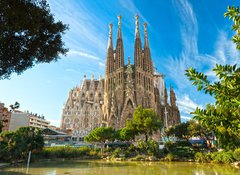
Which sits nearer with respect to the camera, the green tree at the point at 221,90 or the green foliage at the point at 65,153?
the green tree at the point at 221,90

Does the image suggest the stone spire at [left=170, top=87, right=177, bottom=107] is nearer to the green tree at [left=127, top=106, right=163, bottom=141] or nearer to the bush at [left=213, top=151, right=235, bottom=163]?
the green tree at [left=127, top=106, right=163, bottom=141]

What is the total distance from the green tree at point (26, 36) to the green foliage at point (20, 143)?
19364 mm

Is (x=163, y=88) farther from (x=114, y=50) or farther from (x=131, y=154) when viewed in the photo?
(x=131, y=154)

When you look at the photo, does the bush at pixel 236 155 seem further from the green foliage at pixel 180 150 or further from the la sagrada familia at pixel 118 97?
the la sagrada familia at pixel 118 97

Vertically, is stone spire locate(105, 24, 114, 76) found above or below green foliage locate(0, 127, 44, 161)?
above

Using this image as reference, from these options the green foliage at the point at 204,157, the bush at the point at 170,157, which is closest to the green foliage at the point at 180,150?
the bush at the point at 170,157

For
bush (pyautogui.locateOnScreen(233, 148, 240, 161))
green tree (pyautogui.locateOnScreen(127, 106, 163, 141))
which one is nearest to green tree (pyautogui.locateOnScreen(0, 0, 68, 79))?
bush (pyautogui.locateOnScreen(233, 148, 240, 161))

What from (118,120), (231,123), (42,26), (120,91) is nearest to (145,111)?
(118,120)

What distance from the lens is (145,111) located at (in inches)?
1347

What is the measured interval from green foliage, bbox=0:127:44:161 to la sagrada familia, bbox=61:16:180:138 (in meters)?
26.8

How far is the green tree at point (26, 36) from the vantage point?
630 centimetres

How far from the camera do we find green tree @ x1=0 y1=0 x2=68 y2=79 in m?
6.30

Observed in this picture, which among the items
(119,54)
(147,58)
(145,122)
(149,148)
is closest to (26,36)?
(149,148)

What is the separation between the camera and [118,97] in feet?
182
